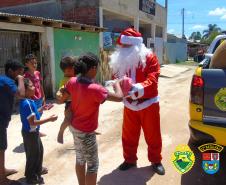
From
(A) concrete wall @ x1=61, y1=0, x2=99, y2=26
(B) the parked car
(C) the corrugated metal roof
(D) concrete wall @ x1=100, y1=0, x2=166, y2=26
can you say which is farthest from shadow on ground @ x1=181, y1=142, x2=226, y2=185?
(D) concrete wall @ x1=100, y1=0, x2=166, y2=26

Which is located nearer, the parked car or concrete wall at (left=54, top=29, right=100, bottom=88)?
the parked car

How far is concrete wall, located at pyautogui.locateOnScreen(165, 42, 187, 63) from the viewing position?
27625 millimetres

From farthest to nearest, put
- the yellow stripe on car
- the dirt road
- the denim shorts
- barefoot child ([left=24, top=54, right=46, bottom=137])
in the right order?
barefoot child ([left=24, top=54, right=46, bottom=137])
the dirt road
the yellow stripe on car
the denim shorts

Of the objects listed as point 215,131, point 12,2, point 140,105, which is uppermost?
point 12,2

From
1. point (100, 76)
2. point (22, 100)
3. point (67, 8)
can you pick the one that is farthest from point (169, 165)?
point (67, 8)

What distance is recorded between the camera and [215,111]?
353 cm

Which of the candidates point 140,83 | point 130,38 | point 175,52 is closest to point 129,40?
point 130,38

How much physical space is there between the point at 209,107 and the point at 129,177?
1350 mm

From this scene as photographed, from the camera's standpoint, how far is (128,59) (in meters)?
3.94

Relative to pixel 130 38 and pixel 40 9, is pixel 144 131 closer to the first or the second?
pixel 130 38

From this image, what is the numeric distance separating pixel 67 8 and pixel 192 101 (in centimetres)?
1243

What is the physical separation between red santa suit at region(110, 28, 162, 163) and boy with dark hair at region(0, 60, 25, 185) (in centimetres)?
121

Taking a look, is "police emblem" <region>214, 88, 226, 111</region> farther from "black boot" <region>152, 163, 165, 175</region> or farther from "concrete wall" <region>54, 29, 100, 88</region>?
"concrete wall" <region>54, 29, 100, 88</region>

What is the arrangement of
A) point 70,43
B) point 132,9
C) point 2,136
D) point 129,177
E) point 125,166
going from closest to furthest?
point 2,136
point 129,177
point 125,166
point 70,43
point 132,9
